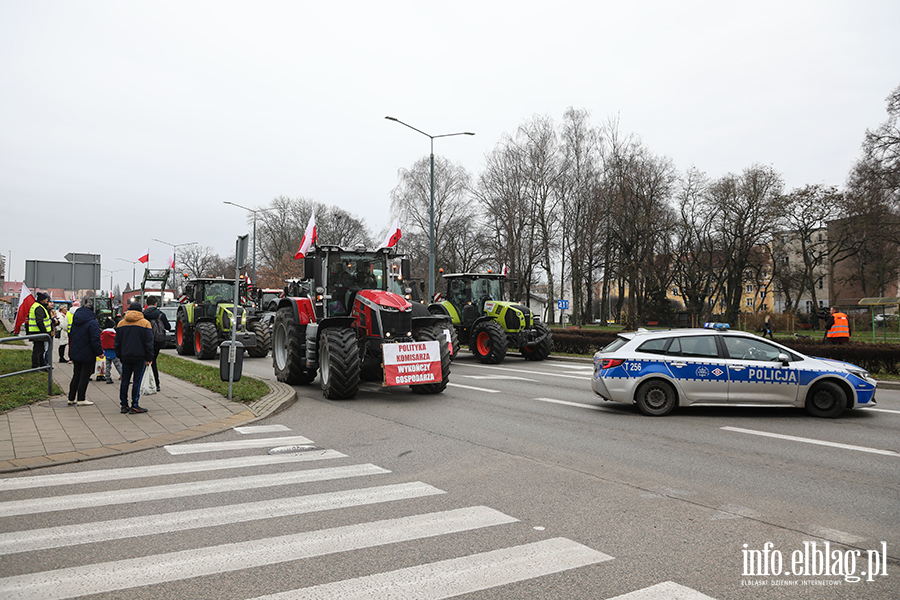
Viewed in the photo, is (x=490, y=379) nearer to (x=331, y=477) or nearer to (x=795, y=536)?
(x=331, y=477)

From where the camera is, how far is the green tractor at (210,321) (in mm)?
22578

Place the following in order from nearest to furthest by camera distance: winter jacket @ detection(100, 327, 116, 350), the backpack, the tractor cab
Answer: the backpack
winter jacket @ detection(100, 327, 116, 350)
the tractor cab

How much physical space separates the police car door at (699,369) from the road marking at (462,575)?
21.6 feet

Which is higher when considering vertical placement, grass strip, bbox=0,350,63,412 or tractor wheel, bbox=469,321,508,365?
tractor wheel, bbox=469,321,508,365

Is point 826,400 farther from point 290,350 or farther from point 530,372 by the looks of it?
point 290,350

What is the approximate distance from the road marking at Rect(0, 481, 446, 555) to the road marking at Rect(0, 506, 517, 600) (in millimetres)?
572

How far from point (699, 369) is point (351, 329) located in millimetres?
6229

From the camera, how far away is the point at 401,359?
479 inches

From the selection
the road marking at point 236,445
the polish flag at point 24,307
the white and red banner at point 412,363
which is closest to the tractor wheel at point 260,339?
the polish flag at point 24,307

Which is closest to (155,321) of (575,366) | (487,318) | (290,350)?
(290,350)

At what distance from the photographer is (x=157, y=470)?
22.4 ft

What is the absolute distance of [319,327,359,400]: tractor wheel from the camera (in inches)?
466

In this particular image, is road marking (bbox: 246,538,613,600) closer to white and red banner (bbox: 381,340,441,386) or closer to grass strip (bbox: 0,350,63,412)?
white and red banner (bbox: 381,340,441,386)

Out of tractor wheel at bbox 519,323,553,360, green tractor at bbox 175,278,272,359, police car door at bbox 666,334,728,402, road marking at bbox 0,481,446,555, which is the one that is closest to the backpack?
road marking at bbox 0,481,446,555
